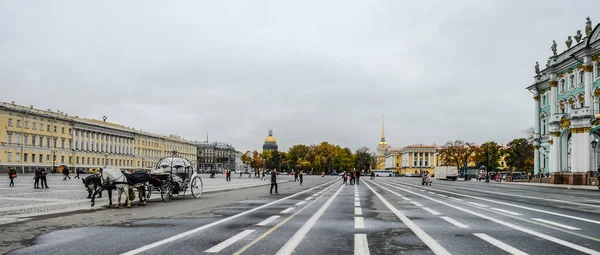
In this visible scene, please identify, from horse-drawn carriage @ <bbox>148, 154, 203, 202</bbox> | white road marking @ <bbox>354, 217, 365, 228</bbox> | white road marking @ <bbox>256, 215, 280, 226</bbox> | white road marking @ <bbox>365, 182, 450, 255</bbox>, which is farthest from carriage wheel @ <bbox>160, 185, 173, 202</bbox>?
white road marking @ <bbox>365, 182, 450, 255</bbox>

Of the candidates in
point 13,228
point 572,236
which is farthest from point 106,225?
point 572,236

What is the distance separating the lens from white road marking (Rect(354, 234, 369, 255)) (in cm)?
758

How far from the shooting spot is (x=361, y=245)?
8.31 meters

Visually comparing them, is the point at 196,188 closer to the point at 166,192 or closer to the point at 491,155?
the point at 166,192

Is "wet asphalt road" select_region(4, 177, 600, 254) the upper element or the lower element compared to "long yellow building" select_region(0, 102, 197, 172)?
lower

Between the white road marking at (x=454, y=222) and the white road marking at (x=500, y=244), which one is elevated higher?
the white road marking at (x=500, y=244)

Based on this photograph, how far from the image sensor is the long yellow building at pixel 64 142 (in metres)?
85.4

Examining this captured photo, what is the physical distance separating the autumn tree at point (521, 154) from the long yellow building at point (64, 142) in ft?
291

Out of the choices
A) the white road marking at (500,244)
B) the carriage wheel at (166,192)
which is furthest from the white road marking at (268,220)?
the carriage wheel at (166,192)

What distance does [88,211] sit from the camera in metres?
15.4

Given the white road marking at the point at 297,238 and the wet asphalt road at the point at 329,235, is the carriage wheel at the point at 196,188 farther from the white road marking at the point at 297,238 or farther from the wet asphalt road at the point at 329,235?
the white road marking at the point at 297,238

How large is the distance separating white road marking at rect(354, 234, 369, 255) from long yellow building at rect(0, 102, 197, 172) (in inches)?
3260

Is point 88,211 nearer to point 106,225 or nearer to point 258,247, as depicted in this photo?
point 106,225

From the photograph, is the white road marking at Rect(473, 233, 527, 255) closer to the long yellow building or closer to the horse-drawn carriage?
the horse-drawn carriage
